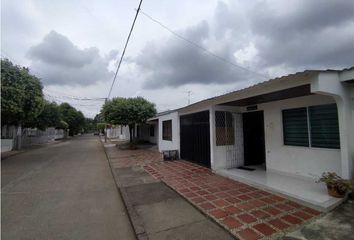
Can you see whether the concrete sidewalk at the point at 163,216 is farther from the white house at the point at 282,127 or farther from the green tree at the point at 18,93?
the green tree at the point at 18,93

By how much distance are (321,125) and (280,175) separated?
1.78 m

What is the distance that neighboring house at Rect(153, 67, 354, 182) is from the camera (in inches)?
164

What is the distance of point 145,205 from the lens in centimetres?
443

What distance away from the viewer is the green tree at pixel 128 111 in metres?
14.8

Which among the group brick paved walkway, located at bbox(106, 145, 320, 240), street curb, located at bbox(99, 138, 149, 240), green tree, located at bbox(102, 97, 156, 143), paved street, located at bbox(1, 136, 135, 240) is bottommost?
paved street, located at bbox(1, 136, 135, 240)

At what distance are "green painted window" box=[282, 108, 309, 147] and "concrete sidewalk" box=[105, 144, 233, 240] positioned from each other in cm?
353

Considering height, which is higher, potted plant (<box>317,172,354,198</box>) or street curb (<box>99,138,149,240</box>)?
potted plant (<box>317,172,354,198</box>)

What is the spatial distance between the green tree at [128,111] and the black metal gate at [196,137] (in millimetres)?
5650

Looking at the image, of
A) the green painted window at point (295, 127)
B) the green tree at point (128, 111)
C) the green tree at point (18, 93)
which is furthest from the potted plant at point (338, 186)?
the green tree at point (128, 111)

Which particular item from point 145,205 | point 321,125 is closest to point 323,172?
point 321,125

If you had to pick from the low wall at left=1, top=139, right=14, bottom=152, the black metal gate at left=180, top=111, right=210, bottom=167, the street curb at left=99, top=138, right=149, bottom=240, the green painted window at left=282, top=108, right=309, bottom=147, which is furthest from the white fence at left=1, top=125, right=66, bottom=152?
the green painted window at left=282, top=108, right=309, bottom=147

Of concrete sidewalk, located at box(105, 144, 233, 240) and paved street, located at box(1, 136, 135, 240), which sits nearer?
concrete sidewalk, located at box(105, 144, 233, 240)

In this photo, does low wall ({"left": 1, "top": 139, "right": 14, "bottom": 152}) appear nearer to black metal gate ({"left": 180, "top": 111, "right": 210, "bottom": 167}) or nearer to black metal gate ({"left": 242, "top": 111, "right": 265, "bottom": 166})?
black metal gate ({"left": 180, "top": 111, "right": 210, "bottom": 167})

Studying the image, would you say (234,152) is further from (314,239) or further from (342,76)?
(314,239)
